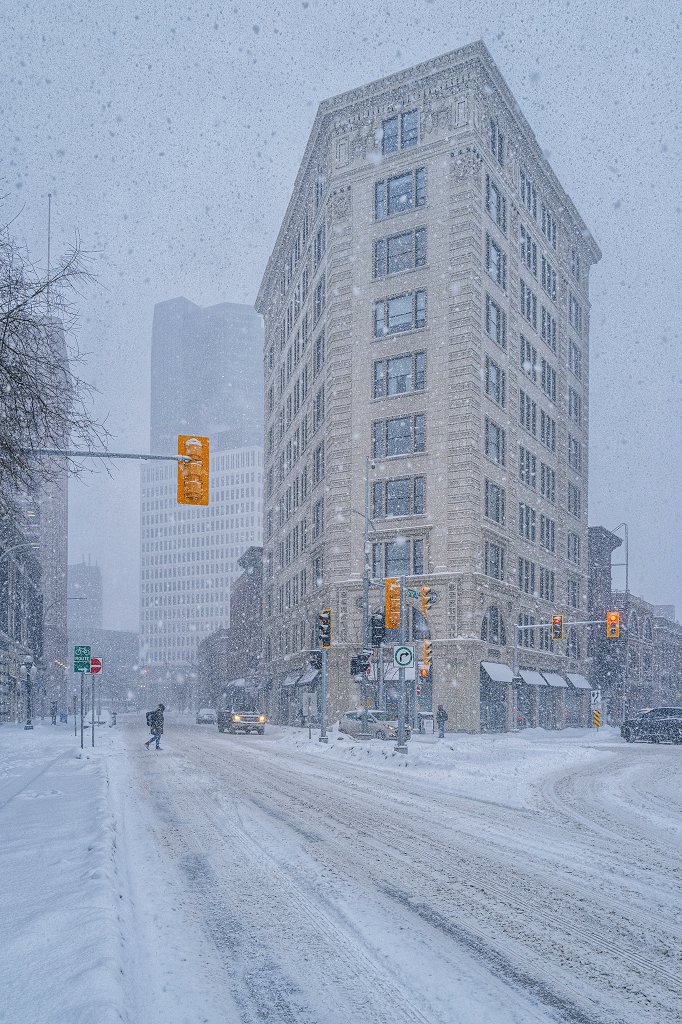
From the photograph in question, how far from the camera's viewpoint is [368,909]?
7238 millimetres

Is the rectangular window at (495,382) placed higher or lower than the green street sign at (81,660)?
higher

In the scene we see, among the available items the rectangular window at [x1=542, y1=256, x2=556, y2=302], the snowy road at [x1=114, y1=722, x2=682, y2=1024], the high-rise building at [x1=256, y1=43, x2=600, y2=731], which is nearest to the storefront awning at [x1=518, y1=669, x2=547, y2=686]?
the high-rise building at [x1=256, y1=43, x2=600, y2=731]

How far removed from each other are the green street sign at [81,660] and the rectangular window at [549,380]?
40963mm

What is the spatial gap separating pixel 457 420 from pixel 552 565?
62.2 feet

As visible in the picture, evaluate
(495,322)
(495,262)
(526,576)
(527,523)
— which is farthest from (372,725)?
(495,262)

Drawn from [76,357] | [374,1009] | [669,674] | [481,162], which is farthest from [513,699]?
[669,674]

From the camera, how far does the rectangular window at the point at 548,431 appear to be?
61.3m

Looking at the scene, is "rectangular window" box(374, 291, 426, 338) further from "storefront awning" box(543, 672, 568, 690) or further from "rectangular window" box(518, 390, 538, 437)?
"storefront awning" box(543, 672, 568, 690)

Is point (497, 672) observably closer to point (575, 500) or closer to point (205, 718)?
point (575, 500)

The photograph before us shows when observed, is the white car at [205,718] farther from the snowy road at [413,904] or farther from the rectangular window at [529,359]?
the snowy road at [413,904]

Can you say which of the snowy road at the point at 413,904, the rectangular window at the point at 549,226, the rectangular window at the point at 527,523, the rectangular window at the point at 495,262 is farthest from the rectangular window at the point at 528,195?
the snowy road at the point at 413,904

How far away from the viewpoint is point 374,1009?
16.6ft

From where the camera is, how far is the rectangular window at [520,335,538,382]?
188ft

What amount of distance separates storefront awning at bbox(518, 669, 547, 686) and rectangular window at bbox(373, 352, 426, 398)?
727 inches
